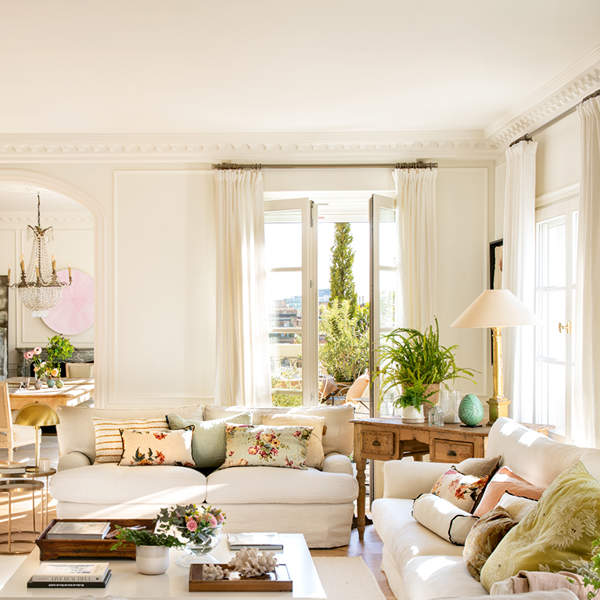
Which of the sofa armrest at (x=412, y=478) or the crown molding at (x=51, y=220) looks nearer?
the sofa armrest at (x=412, y=478)

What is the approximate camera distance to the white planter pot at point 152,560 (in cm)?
304

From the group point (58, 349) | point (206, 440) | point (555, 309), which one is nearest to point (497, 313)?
point (555, 309)

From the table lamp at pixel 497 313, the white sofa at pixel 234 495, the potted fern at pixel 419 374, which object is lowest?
the white sofa at pixel 234 495

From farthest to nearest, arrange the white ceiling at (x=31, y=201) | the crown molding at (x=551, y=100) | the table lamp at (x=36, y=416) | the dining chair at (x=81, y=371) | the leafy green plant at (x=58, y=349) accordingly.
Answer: the dining chair at (x=81, y=371) < the leafy green plant at (x=58, y=349) < the white ceiling at (x=31, y=201) < the table lamp at (x=36, y=416) < the crown molding at (x=551, y=100)

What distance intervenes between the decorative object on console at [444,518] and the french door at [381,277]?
214 centimetres

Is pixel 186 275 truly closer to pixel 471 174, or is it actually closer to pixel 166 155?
A: pixel 166 155

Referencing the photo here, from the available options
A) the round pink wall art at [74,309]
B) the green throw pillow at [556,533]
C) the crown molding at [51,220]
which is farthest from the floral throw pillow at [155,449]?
the crown molding at [51,220]

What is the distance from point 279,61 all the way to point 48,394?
4640mm

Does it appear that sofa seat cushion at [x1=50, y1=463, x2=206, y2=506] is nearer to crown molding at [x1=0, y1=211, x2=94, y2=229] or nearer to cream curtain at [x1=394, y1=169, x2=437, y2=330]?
cream curtain at [x1=394, y1=169, x2=437, y2=330]

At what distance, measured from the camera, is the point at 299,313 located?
5.87m

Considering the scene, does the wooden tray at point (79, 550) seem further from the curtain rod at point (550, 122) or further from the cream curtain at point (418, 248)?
the curtain rod at point (550, 122)

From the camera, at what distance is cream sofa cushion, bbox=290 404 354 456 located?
5.11 metres

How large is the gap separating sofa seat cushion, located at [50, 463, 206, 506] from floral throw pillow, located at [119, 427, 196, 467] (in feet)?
0.48

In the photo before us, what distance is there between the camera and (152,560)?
304 centimetres
